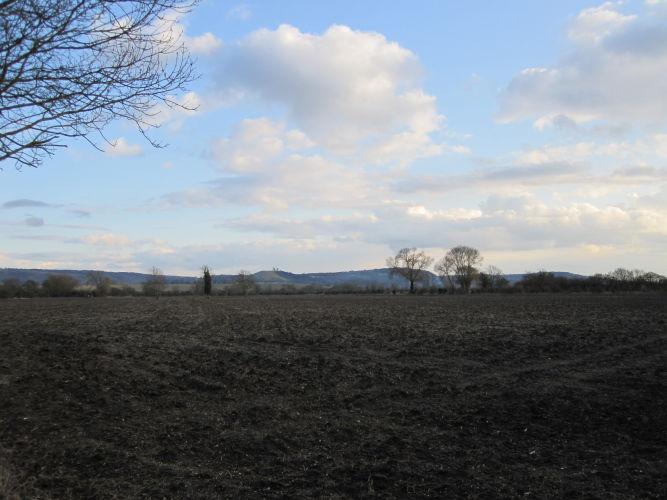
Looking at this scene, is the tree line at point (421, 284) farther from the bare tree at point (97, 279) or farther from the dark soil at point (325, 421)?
the dark soil at point (325, 421)

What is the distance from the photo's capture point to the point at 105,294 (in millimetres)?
89750

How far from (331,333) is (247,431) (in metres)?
11.8

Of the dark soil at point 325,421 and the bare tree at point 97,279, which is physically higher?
the bare tree at point 97,279

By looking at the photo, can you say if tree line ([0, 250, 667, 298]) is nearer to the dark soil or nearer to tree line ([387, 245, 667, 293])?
tree line ([387, 245, 667, 293])

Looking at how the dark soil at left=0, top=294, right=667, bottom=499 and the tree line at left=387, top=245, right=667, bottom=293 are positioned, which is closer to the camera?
the dark soil at left=0, top=294, right=667, bottom=499

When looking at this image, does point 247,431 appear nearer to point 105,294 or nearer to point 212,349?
point 212,349

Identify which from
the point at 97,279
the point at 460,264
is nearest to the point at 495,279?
the point at 460,264

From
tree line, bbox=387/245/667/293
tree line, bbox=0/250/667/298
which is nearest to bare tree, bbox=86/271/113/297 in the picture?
tree line, bbox=0/250/667/298

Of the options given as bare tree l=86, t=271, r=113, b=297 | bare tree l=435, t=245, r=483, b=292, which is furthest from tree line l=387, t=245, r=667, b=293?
bare tree l=86, t=271, r=113, b=297

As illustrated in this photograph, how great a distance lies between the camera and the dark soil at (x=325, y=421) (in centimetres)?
589

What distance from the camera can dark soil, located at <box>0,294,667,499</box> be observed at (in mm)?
5891

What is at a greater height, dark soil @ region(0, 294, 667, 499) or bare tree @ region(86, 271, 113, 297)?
bare tree @ region(86, 271, 113, 297)

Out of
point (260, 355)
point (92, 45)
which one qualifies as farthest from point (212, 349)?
point (92, 45)

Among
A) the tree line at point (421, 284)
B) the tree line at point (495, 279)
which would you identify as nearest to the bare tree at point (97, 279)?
the tree line at point (421, 284)
